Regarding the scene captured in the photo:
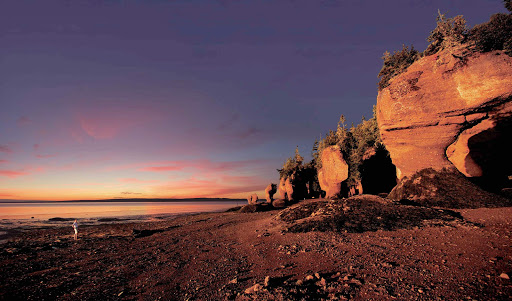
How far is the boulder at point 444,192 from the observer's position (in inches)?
614

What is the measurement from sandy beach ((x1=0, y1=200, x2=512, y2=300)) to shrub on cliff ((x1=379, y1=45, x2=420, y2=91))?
17.9 m

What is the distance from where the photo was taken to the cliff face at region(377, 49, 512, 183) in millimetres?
17125

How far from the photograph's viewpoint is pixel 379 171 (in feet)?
129

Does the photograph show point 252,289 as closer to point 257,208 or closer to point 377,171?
point 257,208

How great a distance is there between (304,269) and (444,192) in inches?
663

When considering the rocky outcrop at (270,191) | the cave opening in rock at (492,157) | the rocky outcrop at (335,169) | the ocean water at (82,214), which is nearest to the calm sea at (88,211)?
the ocean water at (82,214)

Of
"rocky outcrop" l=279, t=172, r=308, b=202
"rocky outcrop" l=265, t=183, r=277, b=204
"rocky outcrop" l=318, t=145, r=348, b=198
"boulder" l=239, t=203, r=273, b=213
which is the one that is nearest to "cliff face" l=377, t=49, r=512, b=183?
"rocky outcrop" l=318, t=145, r=348, b=198

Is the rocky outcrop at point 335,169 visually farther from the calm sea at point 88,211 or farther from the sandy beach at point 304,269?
the calm sea at point 88,211

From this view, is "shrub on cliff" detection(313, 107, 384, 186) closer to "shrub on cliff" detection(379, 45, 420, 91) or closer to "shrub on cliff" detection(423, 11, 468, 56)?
"shrub on cliff" detection(379, 45, 420, 91)

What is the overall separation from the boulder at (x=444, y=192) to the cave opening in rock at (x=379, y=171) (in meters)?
19.2

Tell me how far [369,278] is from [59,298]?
443 inches

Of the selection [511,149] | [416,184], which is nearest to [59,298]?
[416,184]

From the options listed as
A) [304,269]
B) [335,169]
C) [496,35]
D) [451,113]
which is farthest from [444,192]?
[335,169]

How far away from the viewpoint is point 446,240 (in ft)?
31.4
